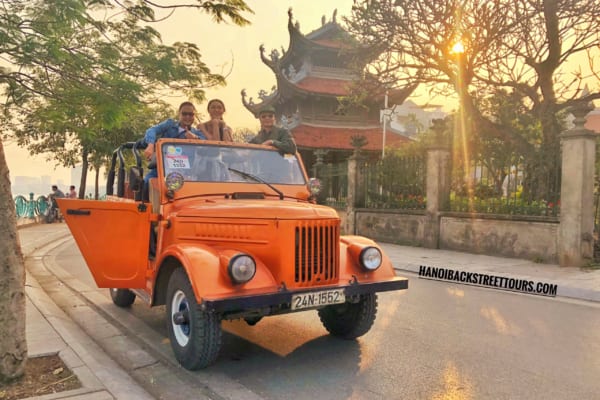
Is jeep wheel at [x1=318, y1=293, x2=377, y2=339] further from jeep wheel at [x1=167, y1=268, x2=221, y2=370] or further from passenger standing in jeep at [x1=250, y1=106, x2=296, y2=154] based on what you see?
passenger standing in jeep at [x1=250, y1=106, x2=296, y2=154]

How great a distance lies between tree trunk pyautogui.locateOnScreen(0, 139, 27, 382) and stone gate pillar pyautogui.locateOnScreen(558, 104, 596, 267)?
9.10 metres

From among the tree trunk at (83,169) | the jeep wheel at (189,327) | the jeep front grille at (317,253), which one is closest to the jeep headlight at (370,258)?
the jeep front grille at (317,253)

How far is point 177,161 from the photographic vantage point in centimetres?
479

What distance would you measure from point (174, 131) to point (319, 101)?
22.7 meters

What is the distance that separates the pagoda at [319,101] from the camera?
25.7 m

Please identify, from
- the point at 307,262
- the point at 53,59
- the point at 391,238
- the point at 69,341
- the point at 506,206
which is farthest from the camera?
the point at 391,238

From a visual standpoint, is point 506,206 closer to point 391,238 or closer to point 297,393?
point 391,238

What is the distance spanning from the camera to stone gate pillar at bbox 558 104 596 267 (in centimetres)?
888

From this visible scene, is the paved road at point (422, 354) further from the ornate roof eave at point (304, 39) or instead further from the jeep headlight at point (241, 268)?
the ornate roof eave at point (304, 39)

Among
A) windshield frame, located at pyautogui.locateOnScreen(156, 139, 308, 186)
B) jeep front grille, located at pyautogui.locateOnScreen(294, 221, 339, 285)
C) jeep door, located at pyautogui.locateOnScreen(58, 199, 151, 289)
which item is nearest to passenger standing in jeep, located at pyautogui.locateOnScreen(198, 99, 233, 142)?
windshield frame, located at pyautogui.locateOnScreen(156, 139, 308, 186)

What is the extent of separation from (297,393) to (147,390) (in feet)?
3.69

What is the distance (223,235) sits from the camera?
3.98 meters

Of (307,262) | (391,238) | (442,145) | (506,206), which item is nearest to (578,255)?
(506,206)

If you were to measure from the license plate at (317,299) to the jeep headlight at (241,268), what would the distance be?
1.30 ft
